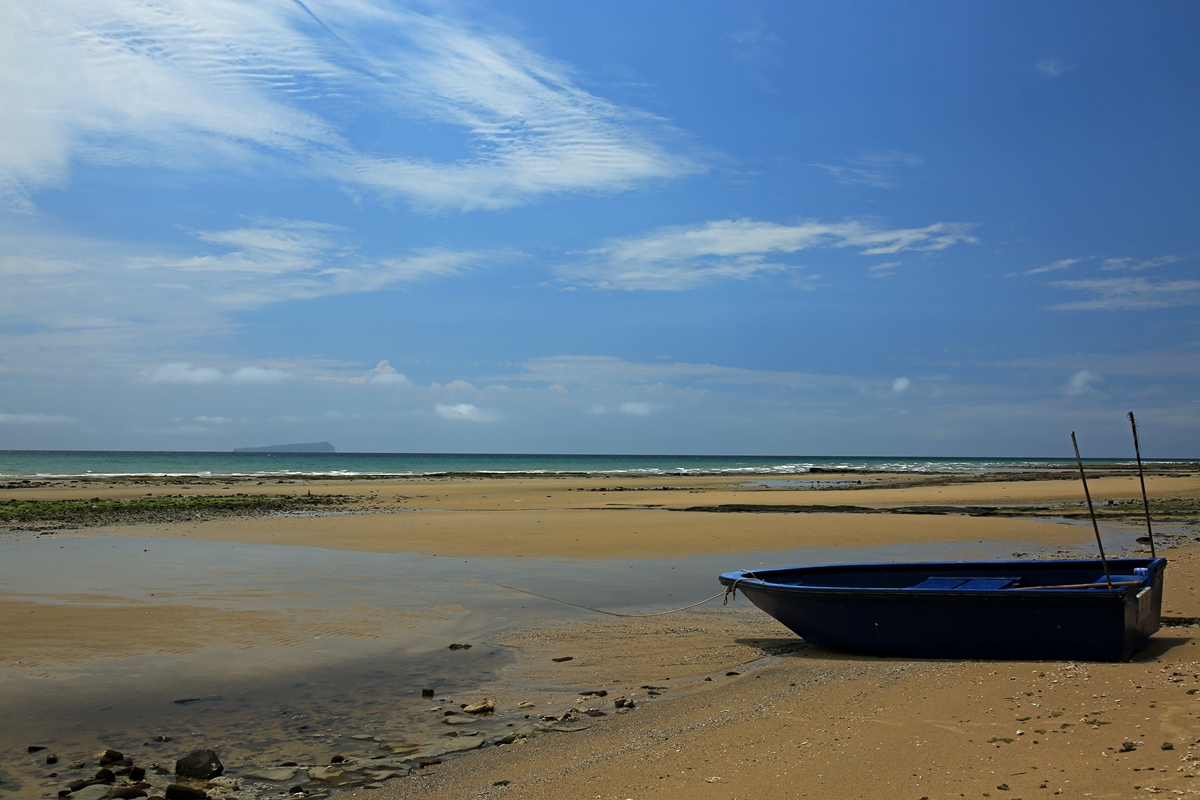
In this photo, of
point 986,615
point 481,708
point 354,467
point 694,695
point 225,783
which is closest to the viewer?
point 225,783

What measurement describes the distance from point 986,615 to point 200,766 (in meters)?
7.10

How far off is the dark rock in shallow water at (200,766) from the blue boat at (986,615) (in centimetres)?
570

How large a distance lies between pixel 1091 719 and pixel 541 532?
16493mm

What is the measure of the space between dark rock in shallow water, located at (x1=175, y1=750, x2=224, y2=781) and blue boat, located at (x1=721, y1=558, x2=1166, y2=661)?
570 centimetres

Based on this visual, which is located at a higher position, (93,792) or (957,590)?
(957,590)

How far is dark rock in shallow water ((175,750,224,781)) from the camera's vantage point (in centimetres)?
549

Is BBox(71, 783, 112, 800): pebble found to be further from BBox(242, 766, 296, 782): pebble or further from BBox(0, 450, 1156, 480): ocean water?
BBox(0, 450, 1156, 480): ocean water

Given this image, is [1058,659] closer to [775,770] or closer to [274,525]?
[775,770]

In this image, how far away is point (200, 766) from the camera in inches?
218

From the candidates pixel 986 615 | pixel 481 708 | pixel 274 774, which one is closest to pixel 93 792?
pixel 274 774

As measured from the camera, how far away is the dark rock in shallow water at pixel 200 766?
18.0 ft

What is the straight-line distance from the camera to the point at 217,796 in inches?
207

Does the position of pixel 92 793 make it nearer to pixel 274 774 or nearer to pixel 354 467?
pixel 274 774

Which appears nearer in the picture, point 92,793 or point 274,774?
point 92,793
